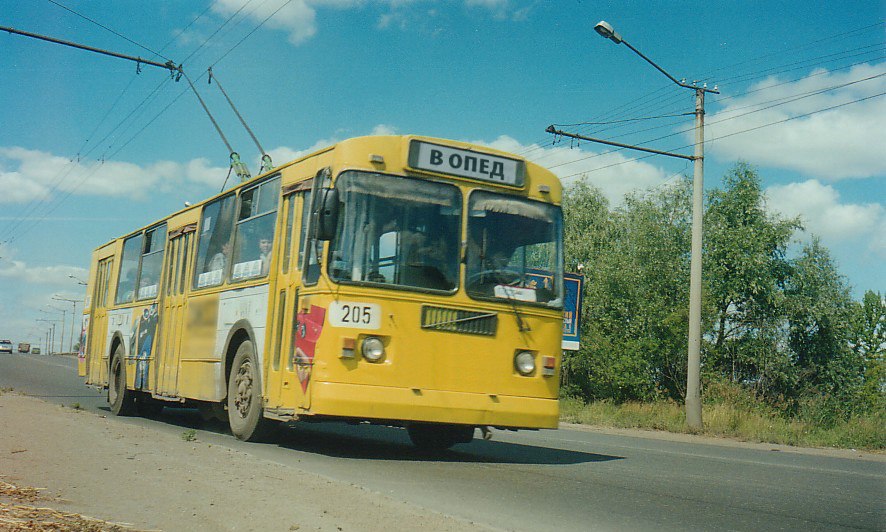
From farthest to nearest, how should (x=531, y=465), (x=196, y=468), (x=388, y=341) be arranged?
1. (x=531, y=465)
2. (x=388, y=341)
3. (x=196, y=468)

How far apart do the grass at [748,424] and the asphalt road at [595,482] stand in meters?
6.43

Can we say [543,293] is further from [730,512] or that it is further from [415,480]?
[730,512]

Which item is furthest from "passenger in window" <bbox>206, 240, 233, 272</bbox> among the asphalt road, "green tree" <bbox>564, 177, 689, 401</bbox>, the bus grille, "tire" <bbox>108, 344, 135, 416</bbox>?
"green tree" <bbox>564, 177, 689, 401</bbox>

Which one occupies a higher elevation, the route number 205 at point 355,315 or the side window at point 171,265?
the side window at point 171,265

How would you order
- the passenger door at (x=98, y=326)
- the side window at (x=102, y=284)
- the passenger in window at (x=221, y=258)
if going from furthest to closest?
1. the side window at (x=102, y=284)
2. the passenger door at (x=98, y=326)
3. the passenger in window at (x=221, y=258)

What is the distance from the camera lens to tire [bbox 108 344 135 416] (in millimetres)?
17578

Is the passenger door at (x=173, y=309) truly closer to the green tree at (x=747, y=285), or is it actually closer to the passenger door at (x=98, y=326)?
the passenger door at (x=98, y=326)

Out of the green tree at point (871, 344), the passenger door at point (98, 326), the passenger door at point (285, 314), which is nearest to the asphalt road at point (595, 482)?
the passenger door at point (285, 314)

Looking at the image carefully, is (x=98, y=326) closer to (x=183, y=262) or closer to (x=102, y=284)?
(x=102, y=284)

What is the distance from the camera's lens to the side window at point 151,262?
639 inches

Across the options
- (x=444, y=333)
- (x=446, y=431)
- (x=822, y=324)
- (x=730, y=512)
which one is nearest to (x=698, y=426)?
(x=446, y=431)

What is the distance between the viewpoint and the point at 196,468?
8.12 metres

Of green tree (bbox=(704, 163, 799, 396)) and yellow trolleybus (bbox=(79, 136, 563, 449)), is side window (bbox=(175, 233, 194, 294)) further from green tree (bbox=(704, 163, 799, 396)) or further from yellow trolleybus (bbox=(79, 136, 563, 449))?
green tree (bbox=(704, 163, 799, 396))

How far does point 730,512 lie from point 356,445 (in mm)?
6016
